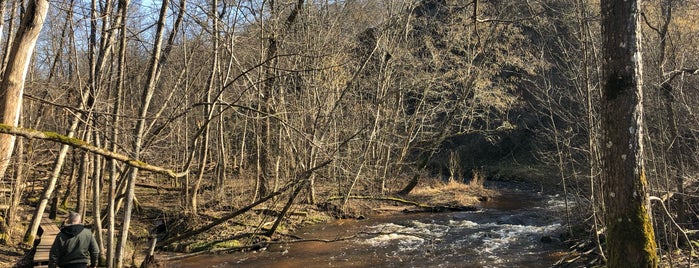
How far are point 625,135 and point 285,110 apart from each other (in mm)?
11609

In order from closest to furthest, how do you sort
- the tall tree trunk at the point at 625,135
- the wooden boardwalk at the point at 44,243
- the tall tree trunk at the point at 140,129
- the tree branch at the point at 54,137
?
the tree branch at the point at 54,137, the tall tree trunk at the point at 625,135, the tall tree trunk at the point at 140,129, the wooden boardwalk at the point at 44,243

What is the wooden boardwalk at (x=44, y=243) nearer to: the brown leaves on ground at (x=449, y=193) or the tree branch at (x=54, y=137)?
the tree branch at (x=54, y=137)

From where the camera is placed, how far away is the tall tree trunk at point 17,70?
15.4 feet

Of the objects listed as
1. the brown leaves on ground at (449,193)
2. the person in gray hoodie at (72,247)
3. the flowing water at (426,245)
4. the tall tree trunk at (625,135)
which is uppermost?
the tall tree trunk at (625,135)

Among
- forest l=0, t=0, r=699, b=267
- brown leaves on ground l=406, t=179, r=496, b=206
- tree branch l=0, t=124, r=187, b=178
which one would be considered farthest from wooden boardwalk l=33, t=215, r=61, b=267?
brown leaves on ground l=406, t=179, r=496, b=206

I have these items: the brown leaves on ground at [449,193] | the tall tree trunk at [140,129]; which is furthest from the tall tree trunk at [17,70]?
the brown leaves on ground at [449,193]

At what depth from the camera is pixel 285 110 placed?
15469 mm

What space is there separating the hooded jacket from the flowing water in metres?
3.94

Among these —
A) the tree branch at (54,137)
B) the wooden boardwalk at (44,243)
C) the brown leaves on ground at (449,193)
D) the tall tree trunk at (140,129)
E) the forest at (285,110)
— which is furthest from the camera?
the brown leaves on ground at (449,193)

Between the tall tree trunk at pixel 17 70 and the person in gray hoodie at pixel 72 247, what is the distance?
306cm

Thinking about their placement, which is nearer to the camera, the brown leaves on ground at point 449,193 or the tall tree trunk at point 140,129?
the tall tree trunk at point 140,129

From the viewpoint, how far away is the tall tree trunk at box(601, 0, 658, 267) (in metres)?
4.88

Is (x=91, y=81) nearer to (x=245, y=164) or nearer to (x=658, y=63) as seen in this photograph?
(x=658, y=63)

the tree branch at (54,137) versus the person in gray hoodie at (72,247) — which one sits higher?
the tree branch at (54,137)
